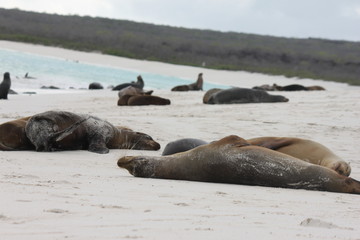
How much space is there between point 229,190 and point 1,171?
1.82 meters

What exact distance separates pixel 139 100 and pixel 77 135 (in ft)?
24.8

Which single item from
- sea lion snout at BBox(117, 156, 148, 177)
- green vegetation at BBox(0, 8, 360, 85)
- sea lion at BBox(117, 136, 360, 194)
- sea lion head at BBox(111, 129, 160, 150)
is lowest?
sea lion head at BBox(111, 129, 160, 150)

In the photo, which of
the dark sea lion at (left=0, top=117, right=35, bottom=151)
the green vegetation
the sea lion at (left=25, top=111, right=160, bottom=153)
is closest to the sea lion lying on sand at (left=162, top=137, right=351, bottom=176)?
the sea lion at (left=25, top=111, right=160, bottom=153)

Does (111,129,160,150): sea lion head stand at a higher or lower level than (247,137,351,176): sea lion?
lower

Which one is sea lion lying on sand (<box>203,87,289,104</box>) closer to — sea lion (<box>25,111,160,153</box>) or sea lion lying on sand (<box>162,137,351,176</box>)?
sea lion (<box>25,111,160,153</box>)

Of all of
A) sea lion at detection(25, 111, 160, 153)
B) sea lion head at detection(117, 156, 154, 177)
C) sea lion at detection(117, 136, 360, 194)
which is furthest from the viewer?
sea lion at detection(25, 111, 160, 153)

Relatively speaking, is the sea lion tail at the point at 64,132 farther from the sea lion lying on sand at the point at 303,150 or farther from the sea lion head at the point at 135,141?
the sea lion lying on sand at the point at 303,150

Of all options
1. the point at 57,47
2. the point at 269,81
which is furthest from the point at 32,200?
the point at 57,47

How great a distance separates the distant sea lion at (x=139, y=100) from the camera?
14945 millimetres

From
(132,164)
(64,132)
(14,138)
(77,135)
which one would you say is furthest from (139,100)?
(132,164)

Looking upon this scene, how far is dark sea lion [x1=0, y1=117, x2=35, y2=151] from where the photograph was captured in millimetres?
7062

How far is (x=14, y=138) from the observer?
7.13m

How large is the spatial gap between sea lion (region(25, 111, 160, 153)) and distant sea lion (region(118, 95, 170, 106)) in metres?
6.82

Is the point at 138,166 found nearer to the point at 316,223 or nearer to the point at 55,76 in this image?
the point at 316,223
